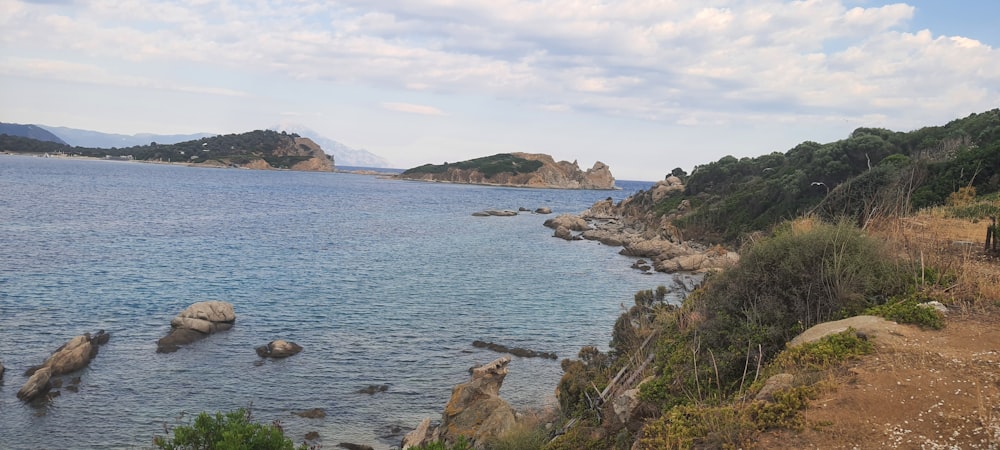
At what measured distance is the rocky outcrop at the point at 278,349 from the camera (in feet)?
73.3

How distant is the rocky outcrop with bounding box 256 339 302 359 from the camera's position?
22.3 m

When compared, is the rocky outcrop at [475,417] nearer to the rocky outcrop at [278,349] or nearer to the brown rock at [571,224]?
the rocky outcrop at [278,349]

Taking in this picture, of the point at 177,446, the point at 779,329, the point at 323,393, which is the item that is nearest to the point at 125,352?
the point at 323,393

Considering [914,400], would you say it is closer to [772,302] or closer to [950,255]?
[772,302]

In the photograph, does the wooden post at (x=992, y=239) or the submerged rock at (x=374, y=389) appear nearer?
the wooden post at (x=992, y=239)

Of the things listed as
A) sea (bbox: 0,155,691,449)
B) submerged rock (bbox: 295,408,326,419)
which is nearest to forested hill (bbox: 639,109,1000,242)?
sea (bbox: 0,155,691,449)

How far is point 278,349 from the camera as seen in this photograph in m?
22.4

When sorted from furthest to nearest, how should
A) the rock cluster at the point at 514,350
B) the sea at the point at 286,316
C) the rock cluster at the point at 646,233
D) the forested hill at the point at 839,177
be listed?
the rock cluster at the point at 646,233 → the forested hill at the point at 839,177 → the rock cluster at the point at 514,350 → the sea at the point at 286,316

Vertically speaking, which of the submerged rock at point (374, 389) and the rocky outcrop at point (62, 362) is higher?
the rocky outcrop at point (62, 362)

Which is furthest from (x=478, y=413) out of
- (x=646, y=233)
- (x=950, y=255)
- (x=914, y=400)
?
(x=646, y=233)

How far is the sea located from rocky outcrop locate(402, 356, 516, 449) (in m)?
1.66

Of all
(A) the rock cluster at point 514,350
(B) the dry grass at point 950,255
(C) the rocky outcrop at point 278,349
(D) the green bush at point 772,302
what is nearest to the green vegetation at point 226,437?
(D) the green bush at point 772,302

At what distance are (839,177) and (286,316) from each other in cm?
4290

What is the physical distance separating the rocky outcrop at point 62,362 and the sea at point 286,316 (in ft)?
1.51
